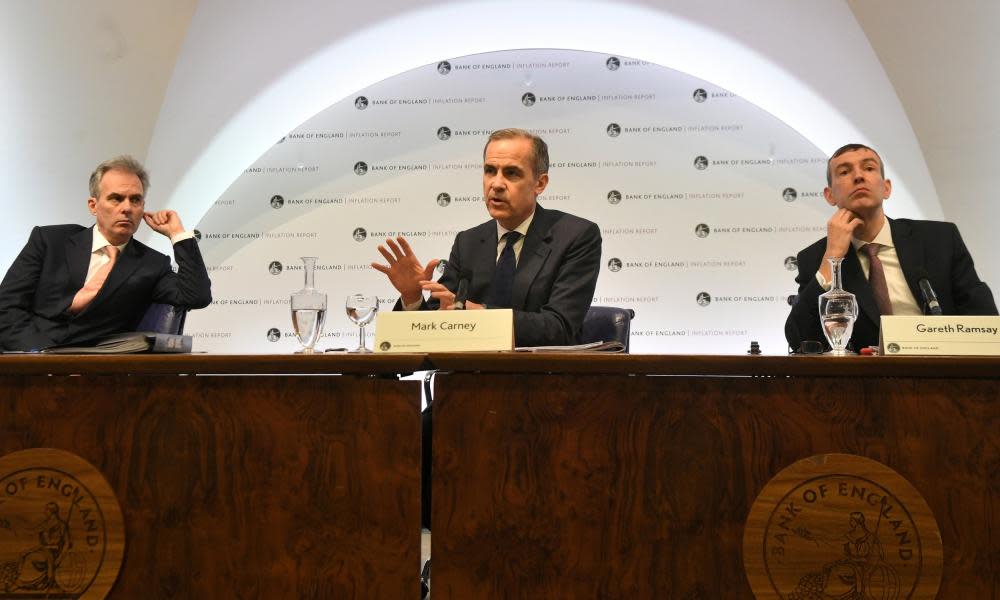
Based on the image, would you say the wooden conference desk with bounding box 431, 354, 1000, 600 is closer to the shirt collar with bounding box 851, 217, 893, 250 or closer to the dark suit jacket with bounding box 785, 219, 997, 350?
the dark suit jacket with bounding box 785, 219, 997, 350

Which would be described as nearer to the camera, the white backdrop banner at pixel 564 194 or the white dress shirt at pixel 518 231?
the white dress shirt at pixel 518 231

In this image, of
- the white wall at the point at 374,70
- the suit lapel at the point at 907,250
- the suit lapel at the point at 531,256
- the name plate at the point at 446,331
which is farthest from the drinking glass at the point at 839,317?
the white wall at the point at 374,70

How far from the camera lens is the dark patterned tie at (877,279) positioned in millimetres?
2494

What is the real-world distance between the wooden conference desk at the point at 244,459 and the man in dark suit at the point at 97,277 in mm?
1425

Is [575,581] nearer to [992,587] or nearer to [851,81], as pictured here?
[992,587]

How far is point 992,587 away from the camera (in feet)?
4.86

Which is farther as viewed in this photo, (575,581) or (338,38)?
(338,38)

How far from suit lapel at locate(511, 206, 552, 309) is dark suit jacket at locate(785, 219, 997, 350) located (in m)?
0.74

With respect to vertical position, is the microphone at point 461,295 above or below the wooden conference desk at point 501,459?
above

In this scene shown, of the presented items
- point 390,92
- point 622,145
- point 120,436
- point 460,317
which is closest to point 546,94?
point 622,145

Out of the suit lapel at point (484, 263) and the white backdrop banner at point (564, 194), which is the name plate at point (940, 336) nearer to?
the suit lapel at point (484, 263)

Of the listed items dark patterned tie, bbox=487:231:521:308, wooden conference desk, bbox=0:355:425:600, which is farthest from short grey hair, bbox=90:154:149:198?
wooden conference desk, bbox=0:355:425:600

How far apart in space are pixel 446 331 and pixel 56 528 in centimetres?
82

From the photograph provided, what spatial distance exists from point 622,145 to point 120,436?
135 inches
